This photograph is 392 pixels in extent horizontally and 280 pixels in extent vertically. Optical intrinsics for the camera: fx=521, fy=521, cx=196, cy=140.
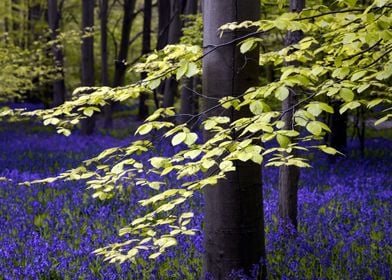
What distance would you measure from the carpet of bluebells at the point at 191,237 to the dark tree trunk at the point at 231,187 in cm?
36

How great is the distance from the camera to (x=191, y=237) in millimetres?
4961

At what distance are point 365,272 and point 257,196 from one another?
108 centimetres

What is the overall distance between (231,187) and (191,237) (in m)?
1.68

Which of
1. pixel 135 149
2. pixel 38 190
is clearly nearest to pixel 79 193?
pixel 38 190

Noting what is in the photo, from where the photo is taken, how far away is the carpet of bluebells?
4016mm

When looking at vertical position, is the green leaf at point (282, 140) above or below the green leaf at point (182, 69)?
below

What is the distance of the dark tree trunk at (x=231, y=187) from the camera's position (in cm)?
335

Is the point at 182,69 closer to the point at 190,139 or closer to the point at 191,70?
the point at 191,70

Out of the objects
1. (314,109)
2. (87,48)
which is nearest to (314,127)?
(314,109)

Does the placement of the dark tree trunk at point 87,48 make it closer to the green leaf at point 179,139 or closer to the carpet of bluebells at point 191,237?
the carpet of bluebells at point 191,237

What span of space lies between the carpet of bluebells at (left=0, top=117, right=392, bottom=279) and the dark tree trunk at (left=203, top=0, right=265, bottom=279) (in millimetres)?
357

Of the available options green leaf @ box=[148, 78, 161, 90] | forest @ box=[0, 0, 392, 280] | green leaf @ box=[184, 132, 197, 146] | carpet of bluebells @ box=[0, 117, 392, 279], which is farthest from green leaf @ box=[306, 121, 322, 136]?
carpet of bluebells @ box=[0, 117, 392, 279]

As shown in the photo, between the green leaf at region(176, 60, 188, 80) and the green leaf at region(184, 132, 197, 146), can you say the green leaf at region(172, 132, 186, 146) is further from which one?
the green leaf at region(176, 60, 188, 80)

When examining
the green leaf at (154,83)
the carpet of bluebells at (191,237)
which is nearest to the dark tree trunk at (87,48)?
the carpet of bluebells at (191,237)
